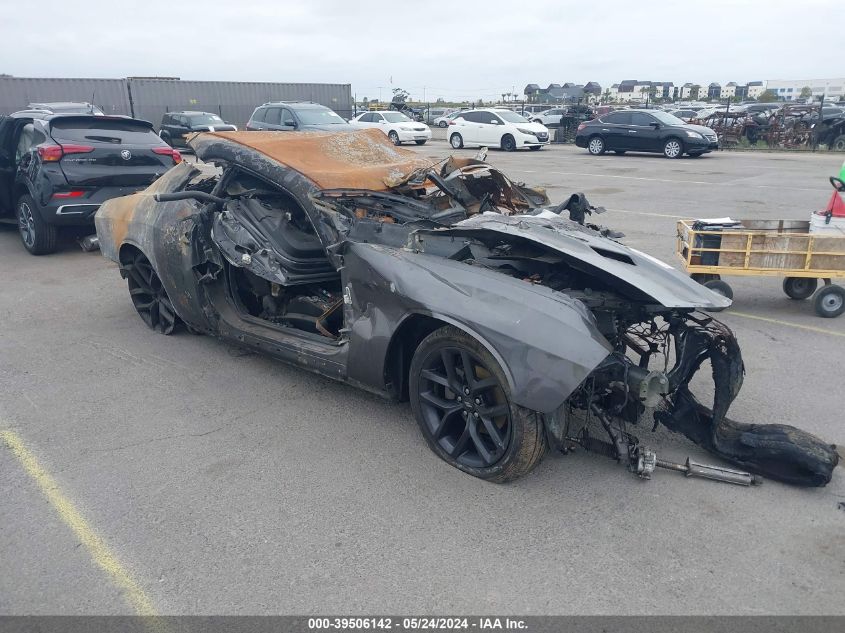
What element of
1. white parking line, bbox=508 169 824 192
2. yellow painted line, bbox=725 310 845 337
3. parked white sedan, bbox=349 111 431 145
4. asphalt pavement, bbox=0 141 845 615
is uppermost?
parked white sedan, bbox=349 111 431 145

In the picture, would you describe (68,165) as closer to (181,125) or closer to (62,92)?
(181,125)

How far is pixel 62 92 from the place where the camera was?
31406mm

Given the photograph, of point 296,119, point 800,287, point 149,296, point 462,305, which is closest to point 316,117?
point 296,119

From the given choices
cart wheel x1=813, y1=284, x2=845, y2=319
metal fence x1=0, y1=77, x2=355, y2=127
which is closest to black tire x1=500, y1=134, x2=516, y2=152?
metal fence x1=0, y1=77, x2=355, y2=127

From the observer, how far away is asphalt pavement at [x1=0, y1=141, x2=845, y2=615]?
2.77 meters

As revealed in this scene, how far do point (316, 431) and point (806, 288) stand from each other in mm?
5155

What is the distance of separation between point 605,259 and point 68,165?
7394mm

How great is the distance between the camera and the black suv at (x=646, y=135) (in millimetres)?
20969

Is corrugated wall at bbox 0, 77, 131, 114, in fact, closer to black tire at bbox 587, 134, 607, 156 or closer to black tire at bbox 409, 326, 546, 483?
black tire at bbox 587, 134, 607, 156

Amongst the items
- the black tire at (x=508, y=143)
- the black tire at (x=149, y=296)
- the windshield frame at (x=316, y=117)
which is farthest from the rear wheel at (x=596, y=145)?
the black tire at (x=149, y=296)

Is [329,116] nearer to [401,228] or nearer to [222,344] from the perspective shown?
[222,344]

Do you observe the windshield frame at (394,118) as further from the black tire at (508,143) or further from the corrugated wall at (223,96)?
the corrugated wall at (223,96)

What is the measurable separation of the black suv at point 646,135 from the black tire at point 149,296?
62.2 feet

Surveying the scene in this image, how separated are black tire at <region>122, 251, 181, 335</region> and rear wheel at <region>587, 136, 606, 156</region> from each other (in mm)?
19689
